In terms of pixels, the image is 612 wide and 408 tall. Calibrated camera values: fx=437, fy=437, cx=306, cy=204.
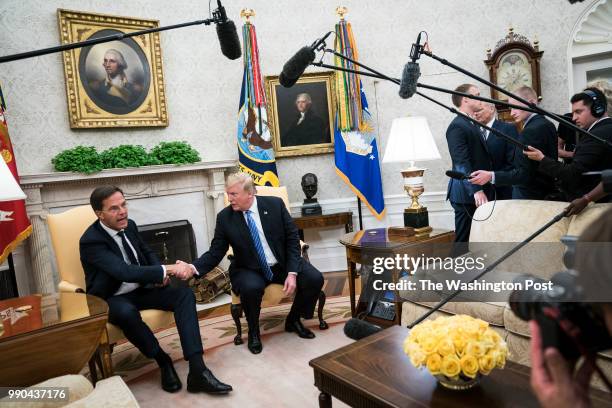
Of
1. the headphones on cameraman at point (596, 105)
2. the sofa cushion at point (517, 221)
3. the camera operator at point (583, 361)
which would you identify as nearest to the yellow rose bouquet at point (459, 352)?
the camera operator at point (583, 361)

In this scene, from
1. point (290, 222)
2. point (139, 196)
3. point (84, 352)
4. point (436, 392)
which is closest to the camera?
point (436, 392)

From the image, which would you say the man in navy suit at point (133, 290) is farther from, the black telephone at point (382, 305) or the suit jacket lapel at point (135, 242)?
the black telephone at point (382, 305)

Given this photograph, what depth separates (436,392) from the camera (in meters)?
1.56

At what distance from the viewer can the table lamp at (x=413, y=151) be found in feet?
11.5

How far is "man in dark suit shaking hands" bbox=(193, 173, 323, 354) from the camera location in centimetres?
323

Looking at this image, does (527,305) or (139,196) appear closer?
(527,305)

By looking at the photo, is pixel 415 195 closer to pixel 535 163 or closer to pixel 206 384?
pixel 535 163

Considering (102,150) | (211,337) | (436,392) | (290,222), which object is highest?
(102,150)

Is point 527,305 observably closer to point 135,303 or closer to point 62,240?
point 135,303

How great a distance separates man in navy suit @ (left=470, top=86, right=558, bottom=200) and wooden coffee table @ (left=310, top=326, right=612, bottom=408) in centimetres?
187

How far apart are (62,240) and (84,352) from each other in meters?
1.25

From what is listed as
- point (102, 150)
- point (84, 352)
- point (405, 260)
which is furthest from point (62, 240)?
point (405, 260)

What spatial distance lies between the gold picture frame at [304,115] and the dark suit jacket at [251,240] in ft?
7.00

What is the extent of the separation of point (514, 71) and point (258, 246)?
3811 mm
